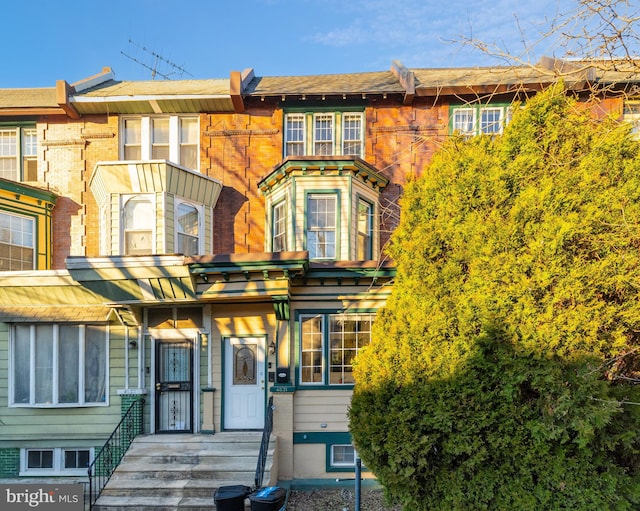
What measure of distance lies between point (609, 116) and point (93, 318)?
9483 millimetres

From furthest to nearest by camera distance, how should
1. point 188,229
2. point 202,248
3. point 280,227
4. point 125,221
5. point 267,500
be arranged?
point 280,227 < point 202,248 < point 188,229 < point 125,221 < point 267,500

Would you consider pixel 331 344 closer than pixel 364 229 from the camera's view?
Yes

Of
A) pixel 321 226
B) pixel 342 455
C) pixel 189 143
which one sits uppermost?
pixel 189 143

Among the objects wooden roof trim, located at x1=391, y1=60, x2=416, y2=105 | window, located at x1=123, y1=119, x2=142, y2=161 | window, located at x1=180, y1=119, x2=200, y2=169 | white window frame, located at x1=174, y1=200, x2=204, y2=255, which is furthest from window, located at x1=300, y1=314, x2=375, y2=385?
window, located at x1=123, y1=119, x2=142, y2=161

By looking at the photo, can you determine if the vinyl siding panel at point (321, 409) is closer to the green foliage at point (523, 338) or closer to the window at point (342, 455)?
the window at point (342, 455)

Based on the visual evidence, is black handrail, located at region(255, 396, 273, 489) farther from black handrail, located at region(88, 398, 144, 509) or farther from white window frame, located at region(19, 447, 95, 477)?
white window frame, located at region(19, 447, 95, 477)

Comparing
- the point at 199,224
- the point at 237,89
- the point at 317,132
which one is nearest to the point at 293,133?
the point at 317,132

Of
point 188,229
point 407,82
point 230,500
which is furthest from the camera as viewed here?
point 407,82

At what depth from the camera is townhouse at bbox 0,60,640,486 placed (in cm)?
821

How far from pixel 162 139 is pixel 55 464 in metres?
8.02

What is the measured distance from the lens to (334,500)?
7.46 metres

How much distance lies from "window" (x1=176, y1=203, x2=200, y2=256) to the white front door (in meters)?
2.51

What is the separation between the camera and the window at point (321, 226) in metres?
9.61

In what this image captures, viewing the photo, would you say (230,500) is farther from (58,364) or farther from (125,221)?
(125,221)
